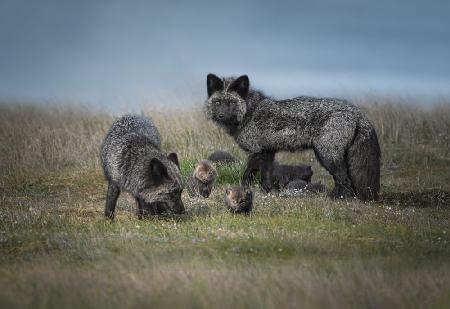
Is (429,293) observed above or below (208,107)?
below

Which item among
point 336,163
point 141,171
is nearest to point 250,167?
point 336,163

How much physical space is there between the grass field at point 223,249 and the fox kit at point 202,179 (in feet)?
1.61

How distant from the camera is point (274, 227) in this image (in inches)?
438

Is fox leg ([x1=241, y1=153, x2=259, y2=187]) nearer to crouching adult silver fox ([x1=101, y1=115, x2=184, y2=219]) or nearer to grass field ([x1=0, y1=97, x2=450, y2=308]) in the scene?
grass field ([x1=0, y1=97, x2=450, y2=308])

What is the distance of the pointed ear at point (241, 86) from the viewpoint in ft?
51.2

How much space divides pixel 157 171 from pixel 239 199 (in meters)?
1.86

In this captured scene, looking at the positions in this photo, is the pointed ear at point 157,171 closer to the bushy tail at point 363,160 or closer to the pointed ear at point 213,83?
the pointed ear at point 213,83

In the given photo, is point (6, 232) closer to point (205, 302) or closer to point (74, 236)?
point (74, 236)

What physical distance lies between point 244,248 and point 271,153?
6467mm

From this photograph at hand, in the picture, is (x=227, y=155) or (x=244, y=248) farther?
(x=227, y=155)

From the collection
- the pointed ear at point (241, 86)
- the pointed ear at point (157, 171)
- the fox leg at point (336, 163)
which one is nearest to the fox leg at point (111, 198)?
the pointed ear at point (157, 171)

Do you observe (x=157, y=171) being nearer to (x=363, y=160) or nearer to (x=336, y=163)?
(x=336, y=163)

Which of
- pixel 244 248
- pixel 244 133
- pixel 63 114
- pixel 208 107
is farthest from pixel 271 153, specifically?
pixel 63 114

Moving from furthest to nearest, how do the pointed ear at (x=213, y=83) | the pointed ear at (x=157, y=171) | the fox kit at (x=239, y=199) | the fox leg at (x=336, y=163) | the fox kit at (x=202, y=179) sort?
the pointed ear at (x=213, y=83), the fox leg at (x=336, y=163), the fox kit at (x=202, y=179), the fox kit at (x=239, y=199), the pointed ear at (x=157, y=171)
